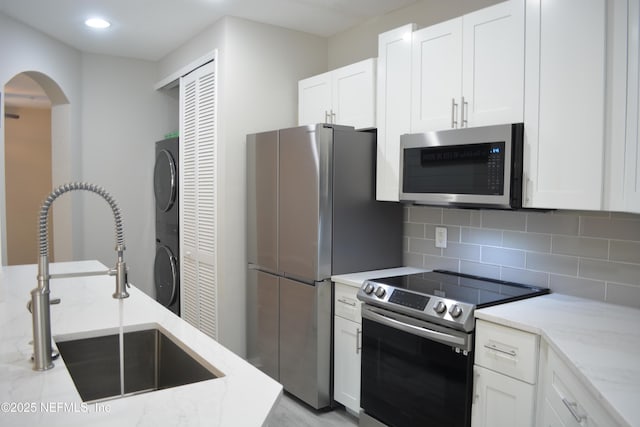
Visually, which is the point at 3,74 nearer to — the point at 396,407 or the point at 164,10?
the point at 164,10

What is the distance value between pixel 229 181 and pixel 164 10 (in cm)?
127

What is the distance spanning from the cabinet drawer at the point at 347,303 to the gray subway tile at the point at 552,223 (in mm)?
993

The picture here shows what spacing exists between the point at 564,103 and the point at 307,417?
217cm

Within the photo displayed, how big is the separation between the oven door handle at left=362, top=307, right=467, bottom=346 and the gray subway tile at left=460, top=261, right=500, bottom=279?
0.67 m

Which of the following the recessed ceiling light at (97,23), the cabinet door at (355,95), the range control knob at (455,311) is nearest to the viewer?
the range control knob at (455,311)

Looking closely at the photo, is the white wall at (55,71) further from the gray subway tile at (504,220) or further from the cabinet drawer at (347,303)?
the gray subway tile at (504,220)

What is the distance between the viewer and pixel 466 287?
2459 millimetres

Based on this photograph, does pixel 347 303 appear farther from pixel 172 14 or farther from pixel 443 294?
pixel 172 14

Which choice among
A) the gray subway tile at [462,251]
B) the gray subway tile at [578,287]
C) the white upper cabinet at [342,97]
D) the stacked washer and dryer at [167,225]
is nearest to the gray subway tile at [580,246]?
the gray subway tile at [578,287]

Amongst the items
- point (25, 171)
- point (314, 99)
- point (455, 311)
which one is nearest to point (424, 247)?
point (455, 311)

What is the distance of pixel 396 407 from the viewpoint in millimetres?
2404

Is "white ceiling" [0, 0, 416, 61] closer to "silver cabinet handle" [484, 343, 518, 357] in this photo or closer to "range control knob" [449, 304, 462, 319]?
"range control knob" [449, 304, 462, 319]

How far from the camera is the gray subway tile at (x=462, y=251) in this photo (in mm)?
2764

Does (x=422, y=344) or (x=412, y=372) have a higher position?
(x=422, y=344)
